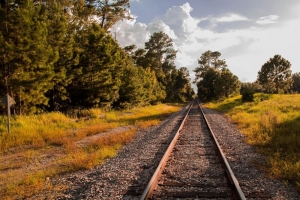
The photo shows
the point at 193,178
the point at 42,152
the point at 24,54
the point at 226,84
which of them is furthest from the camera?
the point at 226,84

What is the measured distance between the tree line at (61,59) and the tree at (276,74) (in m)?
47.5

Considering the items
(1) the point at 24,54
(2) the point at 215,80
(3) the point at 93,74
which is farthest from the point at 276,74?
(1) the point at 24,54

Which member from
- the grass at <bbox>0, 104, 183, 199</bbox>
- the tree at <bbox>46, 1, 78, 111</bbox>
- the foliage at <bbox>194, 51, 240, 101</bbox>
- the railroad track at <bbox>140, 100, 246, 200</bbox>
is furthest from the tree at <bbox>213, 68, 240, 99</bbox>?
the railroad track at <bbox>140, 100, 246, 200</bbox>

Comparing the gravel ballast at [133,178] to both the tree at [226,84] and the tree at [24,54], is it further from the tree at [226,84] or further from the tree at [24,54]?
the tree at [226,84]

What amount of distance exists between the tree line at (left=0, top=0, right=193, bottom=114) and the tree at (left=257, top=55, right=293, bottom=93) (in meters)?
47.5

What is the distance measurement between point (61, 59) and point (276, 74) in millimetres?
69242

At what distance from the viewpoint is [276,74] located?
7200cm

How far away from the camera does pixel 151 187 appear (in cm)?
488

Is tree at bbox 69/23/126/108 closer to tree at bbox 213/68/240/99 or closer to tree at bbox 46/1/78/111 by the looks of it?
tree at bbox 46/1/78/111

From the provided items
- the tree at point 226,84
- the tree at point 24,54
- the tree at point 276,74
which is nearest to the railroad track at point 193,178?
the tree at point 24,54

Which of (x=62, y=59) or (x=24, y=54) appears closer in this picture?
(x=24, y=54)

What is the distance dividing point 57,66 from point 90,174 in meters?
15.2

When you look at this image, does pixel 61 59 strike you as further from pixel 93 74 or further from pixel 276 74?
pixel 276 74

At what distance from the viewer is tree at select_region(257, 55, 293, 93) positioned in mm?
70812
